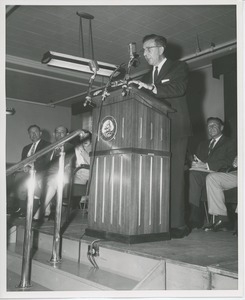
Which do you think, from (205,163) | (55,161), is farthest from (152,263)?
(55,161)

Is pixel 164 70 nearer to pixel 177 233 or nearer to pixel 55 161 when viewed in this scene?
pixel 177 233

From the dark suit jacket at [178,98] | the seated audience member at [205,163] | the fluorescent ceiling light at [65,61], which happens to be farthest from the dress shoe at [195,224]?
the fluorescent ceiling light at [65,61]

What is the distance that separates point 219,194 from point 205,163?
69 centimetres

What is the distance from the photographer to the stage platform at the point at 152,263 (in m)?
1.57

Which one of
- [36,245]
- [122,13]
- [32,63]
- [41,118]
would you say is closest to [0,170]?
[36,245]

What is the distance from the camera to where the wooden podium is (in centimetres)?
216

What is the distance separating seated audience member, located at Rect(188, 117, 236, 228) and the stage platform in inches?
28.1

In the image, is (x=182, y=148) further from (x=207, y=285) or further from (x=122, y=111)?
(x=207, y=285)

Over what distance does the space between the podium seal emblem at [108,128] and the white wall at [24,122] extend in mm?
7248

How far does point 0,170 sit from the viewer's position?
72.1 inches

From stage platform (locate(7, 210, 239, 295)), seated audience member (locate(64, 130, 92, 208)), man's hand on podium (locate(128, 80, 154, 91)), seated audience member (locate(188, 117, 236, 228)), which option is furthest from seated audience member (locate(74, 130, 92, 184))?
man's hand on podium (locate(128, 80, 154, 91))

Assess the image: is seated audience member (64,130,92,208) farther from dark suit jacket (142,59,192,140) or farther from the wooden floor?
dark suit jacket (142,59,192,140)

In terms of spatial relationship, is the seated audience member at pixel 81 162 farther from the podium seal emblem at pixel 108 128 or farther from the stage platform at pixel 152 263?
the podium seal emblem at pixel 108 128

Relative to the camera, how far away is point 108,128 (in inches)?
93.4
